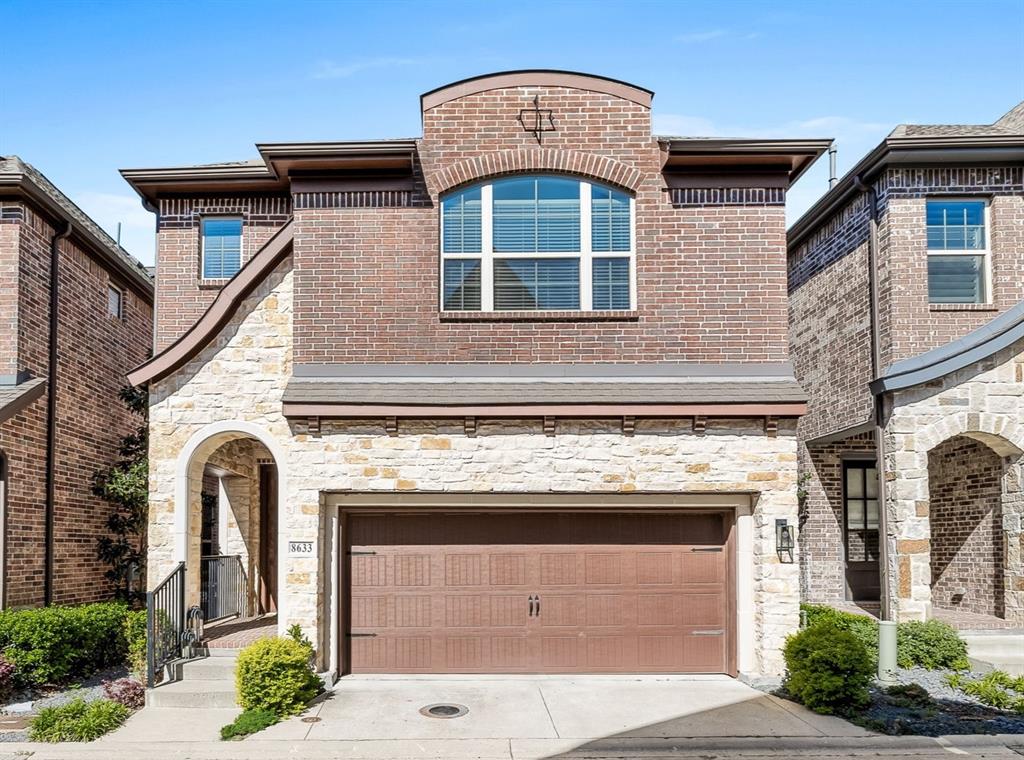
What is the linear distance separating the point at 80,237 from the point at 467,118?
6.80m

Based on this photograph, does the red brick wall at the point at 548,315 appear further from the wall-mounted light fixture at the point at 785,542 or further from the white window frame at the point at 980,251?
the white window frame at the point at 980,251

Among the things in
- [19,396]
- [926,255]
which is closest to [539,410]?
[926,255]

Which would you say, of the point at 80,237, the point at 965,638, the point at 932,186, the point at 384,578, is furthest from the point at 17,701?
the point at 932,186

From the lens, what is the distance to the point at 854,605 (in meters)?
15.7

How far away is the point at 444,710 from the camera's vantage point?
1021 cm

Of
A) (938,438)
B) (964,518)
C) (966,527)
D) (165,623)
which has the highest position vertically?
(938,438)

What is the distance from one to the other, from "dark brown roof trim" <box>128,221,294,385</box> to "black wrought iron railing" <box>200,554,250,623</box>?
3.03 meters

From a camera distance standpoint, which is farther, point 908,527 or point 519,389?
point 908,527

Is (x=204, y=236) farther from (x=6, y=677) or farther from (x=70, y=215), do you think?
(x=6, y=677)

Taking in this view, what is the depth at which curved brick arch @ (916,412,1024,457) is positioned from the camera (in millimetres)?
12922

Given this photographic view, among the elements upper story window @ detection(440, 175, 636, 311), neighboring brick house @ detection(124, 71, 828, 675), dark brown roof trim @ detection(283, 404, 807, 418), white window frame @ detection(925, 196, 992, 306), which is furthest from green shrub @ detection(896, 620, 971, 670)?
upper story window @ detection(440, 175, 636, 311)

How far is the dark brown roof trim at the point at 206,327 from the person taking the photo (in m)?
11.8

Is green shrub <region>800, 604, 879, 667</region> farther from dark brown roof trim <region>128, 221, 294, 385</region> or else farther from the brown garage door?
dark brown roof trim <region>128, 221, 294, 385</region>

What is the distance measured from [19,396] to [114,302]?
4.23 m
